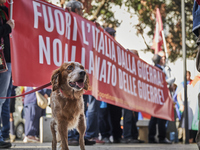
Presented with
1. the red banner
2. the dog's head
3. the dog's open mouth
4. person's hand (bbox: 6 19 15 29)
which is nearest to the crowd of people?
person's hand (bbox: 6 19 15 29)

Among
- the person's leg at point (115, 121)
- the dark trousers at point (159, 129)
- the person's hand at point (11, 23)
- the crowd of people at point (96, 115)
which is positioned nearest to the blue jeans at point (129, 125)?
the crowd of people at point (96, 115)

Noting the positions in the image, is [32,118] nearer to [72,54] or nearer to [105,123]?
[105,123]

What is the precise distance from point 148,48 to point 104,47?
37.8 feet

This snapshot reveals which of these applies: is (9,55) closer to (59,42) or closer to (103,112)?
(59,42)

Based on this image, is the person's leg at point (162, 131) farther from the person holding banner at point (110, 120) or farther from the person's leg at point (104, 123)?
the person's leg at point (104, 123)

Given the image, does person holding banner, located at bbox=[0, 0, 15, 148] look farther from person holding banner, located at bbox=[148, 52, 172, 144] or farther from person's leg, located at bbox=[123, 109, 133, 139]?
person holding banner, located at bbox=[148, 52, 172, 144]

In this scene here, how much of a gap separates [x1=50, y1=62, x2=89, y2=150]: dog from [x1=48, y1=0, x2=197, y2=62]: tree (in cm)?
1062

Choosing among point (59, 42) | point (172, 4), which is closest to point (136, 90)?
point (59, 42)

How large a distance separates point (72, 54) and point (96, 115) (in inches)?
57.2

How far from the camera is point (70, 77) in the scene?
14.6 feet

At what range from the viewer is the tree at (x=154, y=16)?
51.1 feet

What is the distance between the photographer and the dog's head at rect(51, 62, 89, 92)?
438 centimetres

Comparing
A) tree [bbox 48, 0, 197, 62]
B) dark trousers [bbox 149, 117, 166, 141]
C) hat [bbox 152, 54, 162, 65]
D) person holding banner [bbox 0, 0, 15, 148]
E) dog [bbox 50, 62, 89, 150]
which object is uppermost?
tree [bbox 48, 0, 197, 62]

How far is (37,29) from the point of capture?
5.83 m
